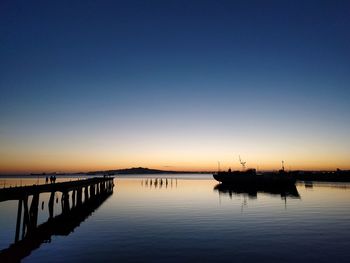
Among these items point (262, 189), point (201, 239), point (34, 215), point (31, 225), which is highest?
point (262, 189)

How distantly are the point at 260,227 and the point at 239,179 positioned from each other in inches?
3128

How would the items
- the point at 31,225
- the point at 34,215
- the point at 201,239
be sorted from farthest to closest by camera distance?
1. the point at 34,215
2. the point at 31,225
3. the point at 201,239

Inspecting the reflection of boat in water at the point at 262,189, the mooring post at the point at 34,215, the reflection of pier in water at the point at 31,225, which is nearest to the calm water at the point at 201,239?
the reflection of pier in water at the point at 31,225

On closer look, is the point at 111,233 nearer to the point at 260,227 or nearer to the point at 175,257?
the point at 175,257

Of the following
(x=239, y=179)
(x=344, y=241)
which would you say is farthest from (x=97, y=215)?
(x=239, y=179)

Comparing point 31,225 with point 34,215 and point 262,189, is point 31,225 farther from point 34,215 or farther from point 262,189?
point 262,189

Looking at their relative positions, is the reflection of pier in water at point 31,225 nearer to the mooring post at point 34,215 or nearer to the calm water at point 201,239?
the mooring post at point 34,215

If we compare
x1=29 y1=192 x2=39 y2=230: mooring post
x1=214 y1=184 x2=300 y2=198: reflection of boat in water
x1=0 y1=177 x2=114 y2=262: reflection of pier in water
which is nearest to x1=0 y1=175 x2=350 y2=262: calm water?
x1=0 y1=177 x2=114 y2=262: reflection of pier in water

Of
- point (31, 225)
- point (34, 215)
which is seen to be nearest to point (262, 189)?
point (34, 215)

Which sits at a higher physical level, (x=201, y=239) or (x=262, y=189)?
(x=262, y=189)

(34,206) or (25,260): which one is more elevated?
(34,206)

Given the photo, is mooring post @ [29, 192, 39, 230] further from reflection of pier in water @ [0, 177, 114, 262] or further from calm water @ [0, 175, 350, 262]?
calm water @ [0, 175, 350, 262]

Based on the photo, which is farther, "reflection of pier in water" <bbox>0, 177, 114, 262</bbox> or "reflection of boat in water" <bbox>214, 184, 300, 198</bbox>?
"reflection of boat in water" <bbox>214, 184, 300, 198</bbox>

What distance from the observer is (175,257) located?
20.1 meters
